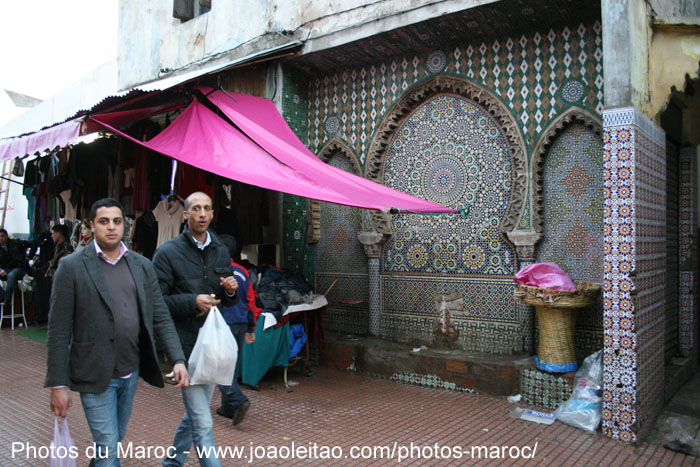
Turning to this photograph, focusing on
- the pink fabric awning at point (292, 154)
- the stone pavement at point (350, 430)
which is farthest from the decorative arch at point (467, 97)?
the stone pavement at point (350, 430)

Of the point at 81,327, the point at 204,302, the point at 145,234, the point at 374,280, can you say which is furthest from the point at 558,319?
the point at 145,234

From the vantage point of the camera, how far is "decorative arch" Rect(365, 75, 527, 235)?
5742 millimetres

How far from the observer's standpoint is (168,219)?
21.4ft

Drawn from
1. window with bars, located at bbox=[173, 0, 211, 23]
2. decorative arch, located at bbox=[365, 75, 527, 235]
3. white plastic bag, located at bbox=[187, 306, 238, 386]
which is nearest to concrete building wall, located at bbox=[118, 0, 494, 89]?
window with bars, located at bbox=[173, 0, 211, 23]

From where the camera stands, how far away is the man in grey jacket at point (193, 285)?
→ 2955 millimetres

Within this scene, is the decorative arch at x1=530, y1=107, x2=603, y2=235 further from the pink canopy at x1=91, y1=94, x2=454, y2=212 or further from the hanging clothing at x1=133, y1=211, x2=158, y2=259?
the hanging clothing at x1=133, y1=211, x2=158, y2=259

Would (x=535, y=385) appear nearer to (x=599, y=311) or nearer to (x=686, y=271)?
(x=599, y=311)

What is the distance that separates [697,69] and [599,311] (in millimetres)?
2355

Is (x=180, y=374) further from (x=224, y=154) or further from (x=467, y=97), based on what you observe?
(x=467, y=97)

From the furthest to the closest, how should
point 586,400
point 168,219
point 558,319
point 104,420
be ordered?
point 168,219 → point 558,319 → point 586,400 → point 104,420

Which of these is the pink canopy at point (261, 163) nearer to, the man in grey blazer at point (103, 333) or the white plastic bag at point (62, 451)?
the man in grey blazer at point (103, 333)

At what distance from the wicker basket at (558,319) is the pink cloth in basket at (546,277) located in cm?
7

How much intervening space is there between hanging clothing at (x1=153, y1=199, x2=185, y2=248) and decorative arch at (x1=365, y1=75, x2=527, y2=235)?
7.83ft

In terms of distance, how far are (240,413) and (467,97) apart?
167 inches
